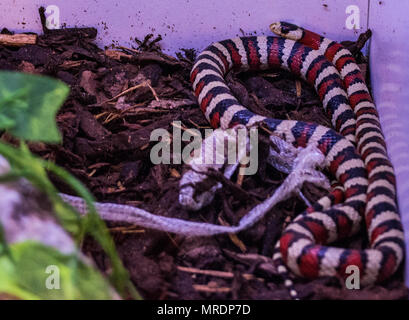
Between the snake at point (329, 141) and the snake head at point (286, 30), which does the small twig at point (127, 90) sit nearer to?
the snake at point (329, 141)

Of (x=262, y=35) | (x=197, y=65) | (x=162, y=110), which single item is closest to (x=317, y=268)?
(x=162, y=110)

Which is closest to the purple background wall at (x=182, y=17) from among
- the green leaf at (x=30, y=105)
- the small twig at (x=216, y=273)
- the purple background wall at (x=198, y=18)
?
the purple background wall at (x=198, y=18)

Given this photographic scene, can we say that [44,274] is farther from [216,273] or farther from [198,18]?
[198,18]

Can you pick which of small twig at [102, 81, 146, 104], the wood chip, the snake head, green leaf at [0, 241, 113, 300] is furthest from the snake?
the wood chip

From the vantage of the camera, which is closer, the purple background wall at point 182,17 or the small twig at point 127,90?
the small twig at point 127,90

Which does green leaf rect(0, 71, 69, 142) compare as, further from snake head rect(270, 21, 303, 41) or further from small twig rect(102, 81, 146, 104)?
snake head rect(270, 21, 303, 41)

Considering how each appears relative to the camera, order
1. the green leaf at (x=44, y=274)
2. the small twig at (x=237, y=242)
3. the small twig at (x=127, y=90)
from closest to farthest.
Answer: the green leaf at (x=44, y=274)
the small twig at (x=237, y=242)
the small twig at (x=127, y=90)
